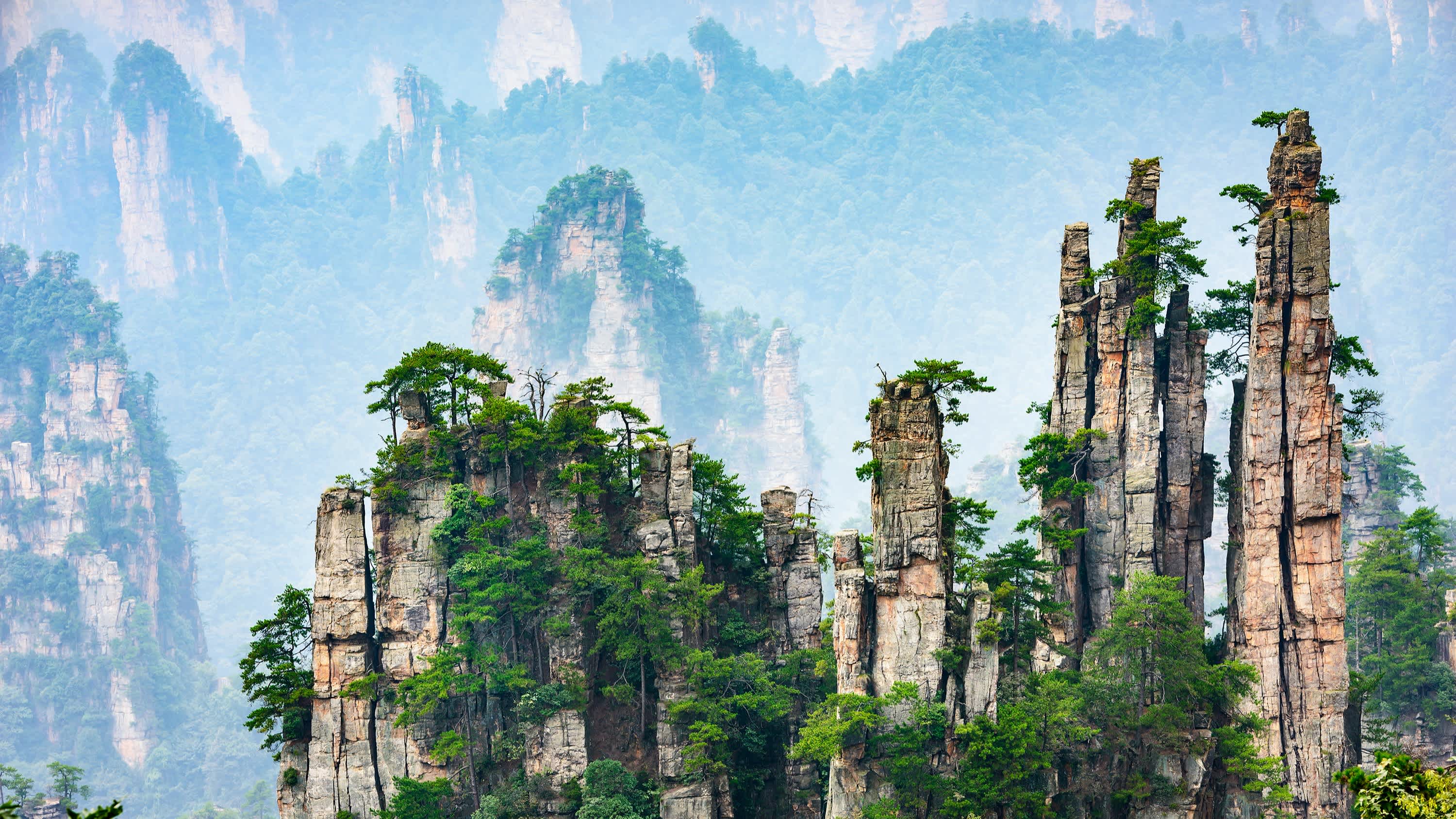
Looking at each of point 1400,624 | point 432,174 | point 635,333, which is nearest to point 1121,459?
point 1400,624

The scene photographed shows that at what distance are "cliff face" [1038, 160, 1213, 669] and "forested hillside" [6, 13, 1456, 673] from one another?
106081mm

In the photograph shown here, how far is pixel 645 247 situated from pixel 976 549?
7456cm

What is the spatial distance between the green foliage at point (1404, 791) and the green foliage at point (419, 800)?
2543 centimetres

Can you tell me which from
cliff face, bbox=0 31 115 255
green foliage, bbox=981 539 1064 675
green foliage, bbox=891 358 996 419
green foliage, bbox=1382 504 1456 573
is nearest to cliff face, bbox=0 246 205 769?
cliff face, bbox=0 31 115 255

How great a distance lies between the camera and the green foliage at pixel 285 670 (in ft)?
129

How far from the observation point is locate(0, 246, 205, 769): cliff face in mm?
100500

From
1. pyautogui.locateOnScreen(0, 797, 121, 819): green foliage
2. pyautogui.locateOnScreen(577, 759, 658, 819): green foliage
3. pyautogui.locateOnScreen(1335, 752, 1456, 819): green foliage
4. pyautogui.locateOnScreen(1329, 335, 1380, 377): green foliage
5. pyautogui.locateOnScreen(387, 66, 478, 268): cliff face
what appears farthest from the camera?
pyautogui.locateOnScreen(387, 66, 478, 268): cliff face

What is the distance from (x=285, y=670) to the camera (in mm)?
39750

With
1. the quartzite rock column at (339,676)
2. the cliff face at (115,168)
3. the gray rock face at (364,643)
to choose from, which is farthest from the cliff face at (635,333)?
the quartzite rock column at (339,676)

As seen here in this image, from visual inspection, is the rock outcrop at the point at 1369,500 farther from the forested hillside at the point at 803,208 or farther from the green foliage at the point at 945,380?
the forested hillside at the point at 803,208

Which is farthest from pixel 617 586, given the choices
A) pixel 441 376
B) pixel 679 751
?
pixel 441 376

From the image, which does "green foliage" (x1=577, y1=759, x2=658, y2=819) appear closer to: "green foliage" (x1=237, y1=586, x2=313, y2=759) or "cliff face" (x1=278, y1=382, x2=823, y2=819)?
"cliff face" (x1=278, y1=382, x2=823, y2=819)

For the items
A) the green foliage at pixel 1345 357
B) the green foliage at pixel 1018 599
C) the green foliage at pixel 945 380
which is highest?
the green foliage at pixel 1345 357

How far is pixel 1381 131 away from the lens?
6693 inches
